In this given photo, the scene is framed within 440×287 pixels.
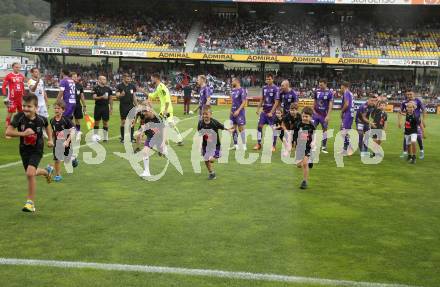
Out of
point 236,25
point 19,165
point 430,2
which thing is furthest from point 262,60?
point 19,165

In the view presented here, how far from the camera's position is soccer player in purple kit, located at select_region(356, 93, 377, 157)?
14.8 metres

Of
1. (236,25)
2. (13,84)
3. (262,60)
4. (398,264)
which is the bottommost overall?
(398,264)

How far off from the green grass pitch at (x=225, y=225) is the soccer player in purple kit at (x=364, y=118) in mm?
2921

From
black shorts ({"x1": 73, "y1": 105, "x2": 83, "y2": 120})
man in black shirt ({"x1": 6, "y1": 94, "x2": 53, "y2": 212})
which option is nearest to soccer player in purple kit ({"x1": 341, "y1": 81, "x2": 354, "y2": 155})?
black shorts ({"x1": 73, "y1": 105, "x2": 83, "y2": 120})

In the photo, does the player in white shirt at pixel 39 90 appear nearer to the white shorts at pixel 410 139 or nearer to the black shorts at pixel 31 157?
the black shorts at pixel 31 157

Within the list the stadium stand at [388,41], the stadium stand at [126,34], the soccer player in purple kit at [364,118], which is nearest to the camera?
the soccer player in purple kit at [364,118]

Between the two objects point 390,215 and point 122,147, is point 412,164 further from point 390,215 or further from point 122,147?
point 122,147

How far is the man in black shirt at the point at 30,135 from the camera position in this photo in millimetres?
7648

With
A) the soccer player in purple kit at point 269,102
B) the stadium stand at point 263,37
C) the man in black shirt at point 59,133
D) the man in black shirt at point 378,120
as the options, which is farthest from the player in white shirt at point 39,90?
the stadium stand at point 263,37

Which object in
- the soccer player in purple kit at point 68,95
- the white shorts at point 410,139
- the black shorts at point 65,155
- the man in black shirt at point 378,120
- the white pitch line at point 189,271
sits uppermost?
the soccer player in purple kit at point 68,95

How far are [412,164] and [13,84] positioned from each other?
→ 39.2 ft

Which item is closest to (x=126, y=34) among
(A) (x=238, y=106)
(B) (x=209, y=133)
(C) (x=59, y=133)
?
(A) (x=238, y=106)

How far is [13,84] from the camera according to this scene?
15.9 m

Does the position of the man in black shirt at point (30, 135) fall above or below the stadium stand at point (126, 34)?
below
